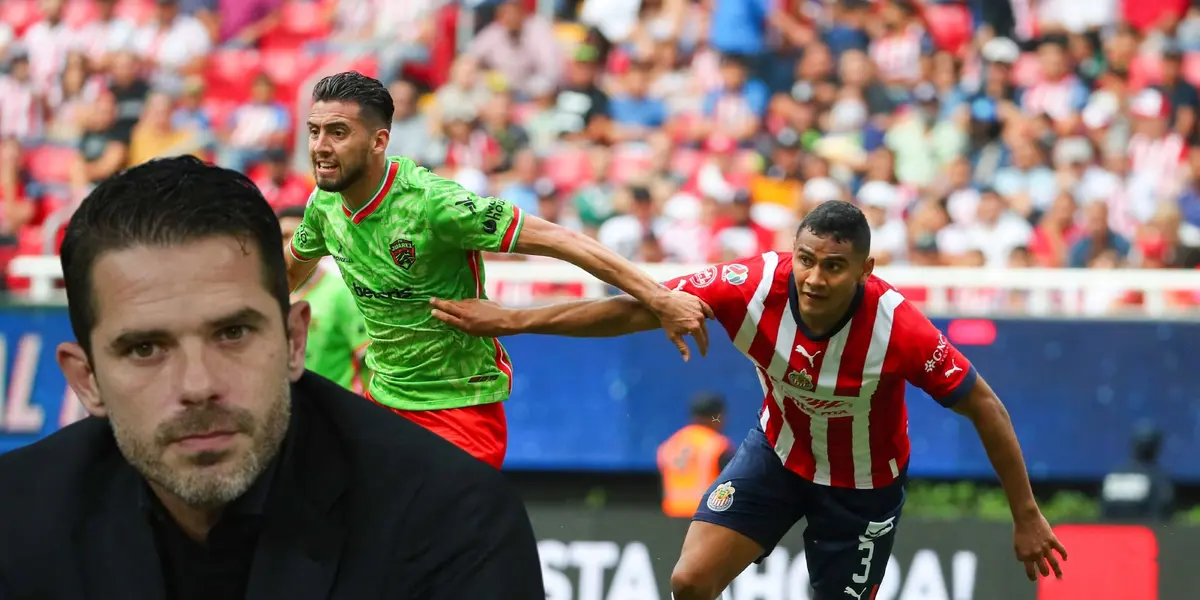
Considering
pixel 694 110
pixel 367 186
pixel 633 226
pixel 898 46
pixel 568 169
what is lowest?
pixel 367 186

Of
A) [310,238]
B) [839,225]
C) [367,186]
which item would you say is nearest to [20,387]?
[310,238]

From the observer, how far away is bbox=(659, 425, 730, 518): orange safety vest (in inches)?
436

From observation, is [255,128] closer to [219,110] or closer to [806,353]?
[219,110]

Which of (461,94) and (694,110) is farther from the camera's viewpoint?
(461,94)

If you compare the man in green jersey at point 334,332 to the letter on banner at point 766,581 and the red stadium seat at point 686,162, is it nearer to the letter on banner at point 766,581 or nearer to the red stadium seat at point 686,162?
the letter on banner at point 766,581

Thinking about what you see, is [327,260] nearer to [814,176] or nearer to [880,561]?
[814,176]

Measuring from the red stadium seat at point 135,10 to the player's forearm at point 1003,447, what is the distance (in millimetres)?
11565

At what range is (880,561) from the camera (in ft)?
22.4

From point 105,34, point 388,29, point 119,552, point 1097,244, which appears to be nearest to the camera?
point 119,552

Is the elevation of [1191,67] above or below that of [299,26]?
below

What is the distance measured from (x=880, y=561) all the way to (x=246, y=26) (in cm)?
1086

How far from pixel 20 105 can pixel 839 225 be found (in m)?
11.1

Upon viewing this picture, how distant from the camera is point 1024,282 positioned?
11414mm

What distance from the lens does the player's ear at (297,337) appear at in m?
2.55
